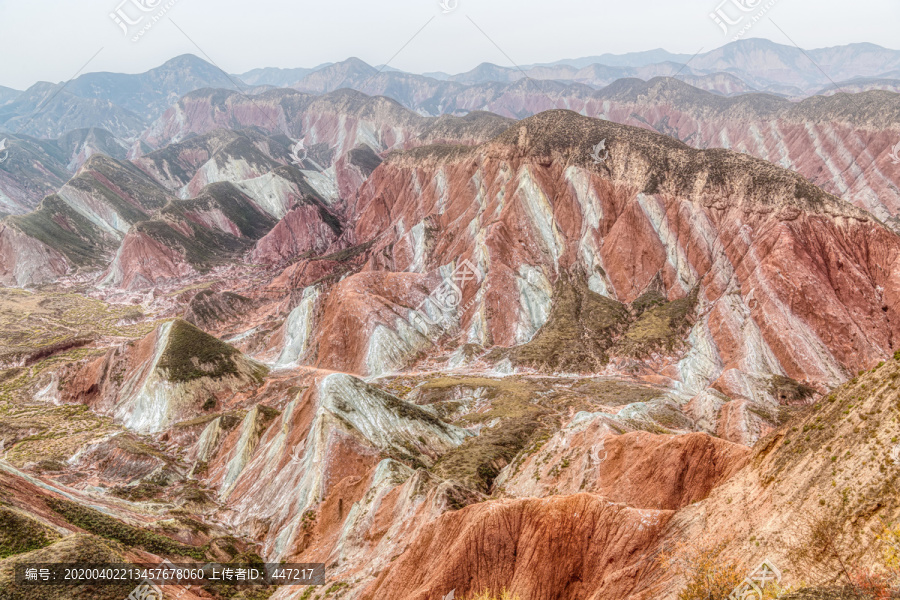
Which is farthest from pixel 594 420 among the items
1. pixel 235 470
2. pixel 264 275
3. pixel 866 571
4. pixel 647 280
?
pixel 264 275

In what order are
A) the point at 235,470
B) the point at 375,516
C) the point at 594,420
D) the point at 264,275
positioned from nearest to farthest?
the point at 375,516
the point at 594,420
the point at 235,470
the point at 264,275

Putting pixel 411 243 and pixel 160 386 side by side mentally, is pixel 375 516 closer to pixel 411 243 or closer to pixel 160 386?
pixel 160 386

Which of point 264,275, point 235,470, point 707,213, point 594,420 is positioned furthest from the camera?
point 264,275

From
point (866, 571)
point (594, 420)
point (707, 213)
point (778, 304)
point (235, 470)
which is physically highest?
→ point (707, 213)
